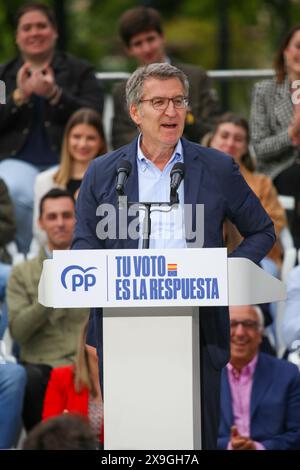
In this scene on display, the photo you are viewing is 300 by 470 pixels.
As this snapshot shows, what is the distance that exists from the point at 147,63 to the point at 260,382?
2.62 meters

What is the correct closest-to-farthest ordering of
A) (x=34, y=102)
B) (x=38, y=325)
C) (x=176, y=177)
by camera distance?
(x=176, y=177), (x=38, y=325), (x=34, y=102)

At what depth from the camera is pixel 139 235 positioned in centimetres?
632

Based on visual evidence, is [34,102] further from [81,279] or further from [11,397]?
[81,279]

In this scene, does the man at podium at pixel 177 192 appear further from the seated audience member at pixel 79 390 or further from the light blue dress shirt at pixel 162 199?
the seated audience member at pixel 79 390

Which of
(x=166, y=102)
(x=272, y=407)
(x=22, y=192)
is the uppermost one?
(x=22, y=192)

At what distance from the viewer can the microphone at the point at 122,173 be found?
6277mm

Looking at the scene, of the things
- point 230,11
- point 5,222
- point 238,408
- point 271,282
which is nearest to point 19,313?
point 5,222

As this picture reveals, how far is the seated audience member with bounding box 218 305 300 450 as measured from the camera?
792 centimetres

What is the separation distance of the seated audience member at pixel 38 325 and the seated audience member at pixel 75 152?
485 millimetres

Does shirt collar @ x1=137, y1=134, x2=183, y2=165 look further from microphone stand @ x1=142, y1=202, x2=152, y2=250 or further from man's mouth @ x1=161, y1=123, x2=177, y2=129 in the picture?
microphone stand @ x1=142, y1=202, x2=152, y2=250

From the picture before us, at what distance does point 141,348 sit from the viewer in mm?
6086

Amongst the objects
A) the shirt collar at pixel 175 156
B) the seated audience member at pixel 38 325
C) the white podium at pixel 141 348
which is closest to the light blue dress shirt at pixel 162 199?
the shirt collar at pixel 175 156

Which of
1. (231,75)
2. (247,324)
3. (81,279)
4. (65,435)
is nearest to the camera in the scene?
(65,435)

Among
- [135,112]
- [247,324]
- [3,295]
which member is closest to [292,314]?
[247,324]
